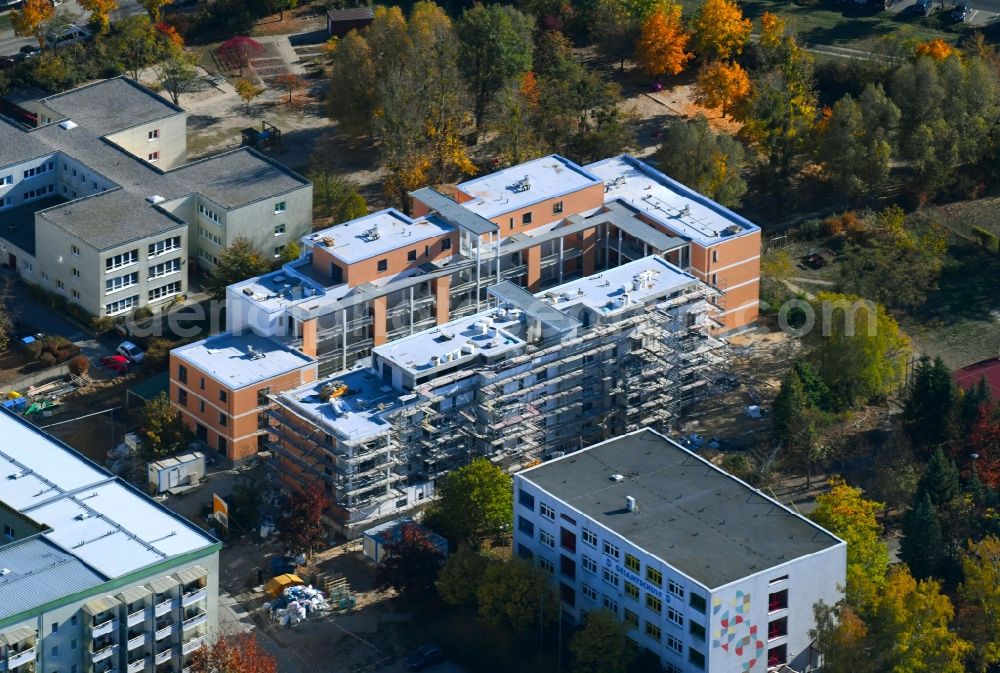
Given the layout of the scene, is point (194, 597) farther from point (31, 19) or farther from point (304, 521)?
point (31, 19)

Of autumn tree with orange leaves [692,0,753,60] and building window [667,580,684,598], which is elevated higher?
autumn tree with orange leaves [692,0,753,60]

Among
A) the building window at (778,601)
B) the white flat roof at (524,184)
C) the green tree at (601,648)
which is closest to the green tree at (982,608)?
the building window at (778,601)

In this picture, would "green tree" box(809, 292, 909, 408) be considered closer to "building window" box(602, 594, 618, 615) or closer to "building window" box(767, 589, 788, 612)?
"building window" box(767, 589, 788, 612)

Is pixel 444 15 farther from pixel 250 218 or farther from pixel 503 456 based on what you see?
pixel 503 456

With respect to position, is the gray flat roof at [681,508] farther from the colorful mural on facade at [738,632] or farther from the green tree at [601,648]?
the green tree at [601,648]

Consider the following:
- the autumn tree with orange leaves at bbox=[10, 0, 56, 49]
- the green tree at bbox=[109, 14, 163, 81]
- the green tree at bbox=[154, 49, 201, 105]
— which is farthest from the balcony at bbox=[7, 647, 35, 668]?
the autumn tree with orange leaves at bbox=[10, 0, 56, 49]

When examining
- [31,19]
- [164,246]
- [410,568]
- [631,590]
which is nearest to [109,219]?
[164,246]
